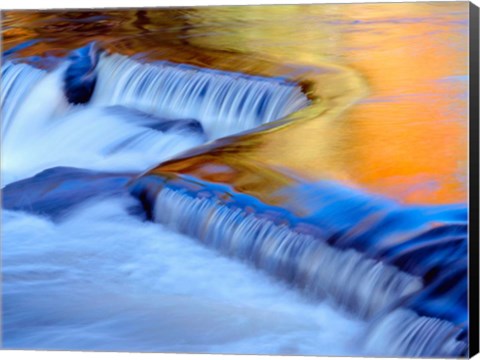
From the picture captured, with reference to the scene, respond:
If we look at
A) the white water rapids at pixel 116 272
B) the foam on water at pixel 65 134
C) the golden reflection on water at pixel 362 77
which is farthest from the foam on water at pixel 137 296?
the golden reflection on water at pixel 362 77

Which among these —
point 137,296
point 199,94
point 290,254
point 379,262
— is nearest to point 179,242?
point 137,296

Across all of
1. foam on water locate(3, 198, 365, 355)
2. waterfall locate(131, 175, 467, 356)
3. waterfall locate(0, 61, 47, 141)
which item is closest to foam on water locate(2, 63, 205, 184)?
waterfall locate(0, 61, 47, 141)

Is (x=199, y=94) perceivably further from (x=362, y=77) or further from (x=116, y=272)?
(x=116, y=272)

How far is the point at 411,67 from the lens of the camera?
6598 mm

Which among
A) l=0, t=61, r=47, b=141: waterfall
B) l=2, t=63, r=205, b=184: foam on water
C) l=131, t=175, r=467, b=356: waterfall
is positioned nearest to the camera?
l=131, t=175, r=467, b=356: waterfall

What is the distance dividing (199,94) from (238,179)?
A: 1.41 ft

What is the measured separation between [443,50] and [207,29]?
3.43ft

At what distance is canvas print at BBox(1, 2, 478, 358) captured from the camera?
652 cm

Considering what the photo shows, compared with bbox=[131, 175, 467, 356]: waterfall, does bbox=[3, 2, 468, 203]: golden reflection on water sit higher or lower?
higher

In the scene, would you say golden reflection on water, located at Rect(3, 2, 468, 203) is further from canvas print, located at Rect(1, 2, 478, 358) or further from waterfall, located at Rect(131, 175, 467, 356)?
waterfall, located at Rect(131, 175, 467, 356)

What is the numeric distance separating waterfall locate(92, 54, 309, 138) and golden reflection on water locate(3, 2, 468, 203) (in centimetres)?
6

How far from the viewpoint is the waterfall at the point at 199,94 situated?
670 centimetres

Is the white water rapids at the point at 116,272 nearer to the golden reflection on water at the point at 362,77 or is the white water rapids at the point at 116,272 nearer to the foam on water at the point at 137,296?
the foam on water at the point at 137,296

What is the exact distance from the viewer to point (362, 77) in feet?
21.8
